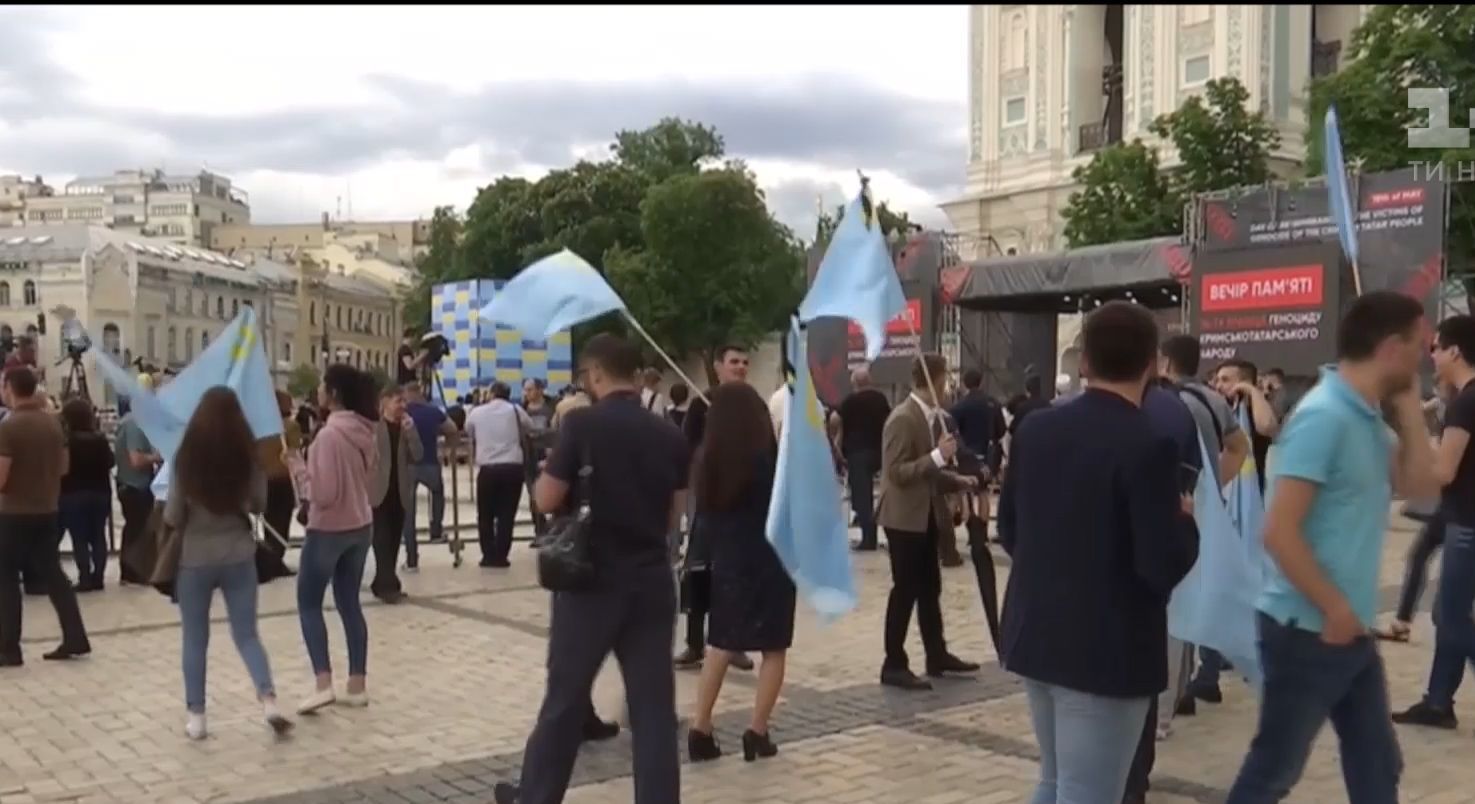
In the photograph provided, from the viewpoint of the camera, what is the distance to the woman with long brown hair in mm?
6465

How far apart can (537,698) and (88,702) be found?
7.92 ft

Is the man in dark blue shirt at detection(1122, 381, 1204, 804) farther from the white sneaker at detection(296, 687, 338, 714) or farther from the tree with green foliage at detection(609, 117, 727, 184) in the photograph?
the tree with green foliage at detection(609, 117, 727, 184)

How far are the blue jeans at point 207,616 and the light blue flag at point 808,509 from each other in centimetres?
264

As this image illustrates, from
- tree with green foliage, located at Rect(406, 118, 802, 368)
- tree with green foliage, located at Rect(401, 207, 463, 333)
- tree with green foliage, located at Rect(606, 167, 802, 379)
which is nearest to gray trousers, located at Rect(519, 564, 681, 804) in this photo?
tree with green foliage, located at Rect(406, 118, 802, 368)

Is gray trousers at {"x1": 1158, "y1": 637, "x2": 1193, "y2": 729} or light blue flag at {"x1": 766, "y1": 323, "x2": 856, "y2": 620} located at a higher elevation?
light blue flag at {"x1": 766, "y1": 323, "x2": 856, "y2": 620}

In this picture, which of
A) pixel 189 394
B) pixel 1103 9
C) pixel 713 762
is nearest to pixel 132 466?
pixel 189 394

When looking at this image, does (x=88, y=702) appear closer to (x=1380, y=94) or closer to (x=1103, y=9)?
(x=1380, y=94)

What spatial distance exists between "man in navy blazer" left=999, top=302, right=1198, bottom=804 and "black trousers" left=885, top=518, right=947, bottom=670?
3.98m

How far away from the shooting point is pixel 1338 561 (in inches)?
159

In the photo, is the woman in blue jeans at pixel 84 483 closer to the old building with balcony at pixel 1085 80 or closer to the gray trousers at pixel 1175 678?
the gray trousers at pixel 1175 678

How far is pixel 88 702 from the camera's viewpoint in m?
7.79

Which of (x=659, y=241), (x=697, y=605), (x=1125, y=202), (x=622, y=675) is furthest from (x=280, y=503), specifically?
(x=659, y=241)

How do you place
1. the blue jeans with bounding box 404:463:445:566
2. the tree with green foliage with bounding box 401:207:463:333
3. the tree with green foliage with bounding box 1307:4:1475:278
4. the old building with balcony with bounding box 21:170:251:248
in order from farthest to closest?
the old building with balcony with bounding box 21:170:251:248, the tree with green foliage with bounding box 401:207:463:333, the tree with green foliage with bounding box 1307:4:1475:278, the blue jeans with bounding box 404:463:445:566

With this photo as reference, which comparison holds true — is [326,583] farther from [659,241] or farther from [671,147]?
[671,147]
